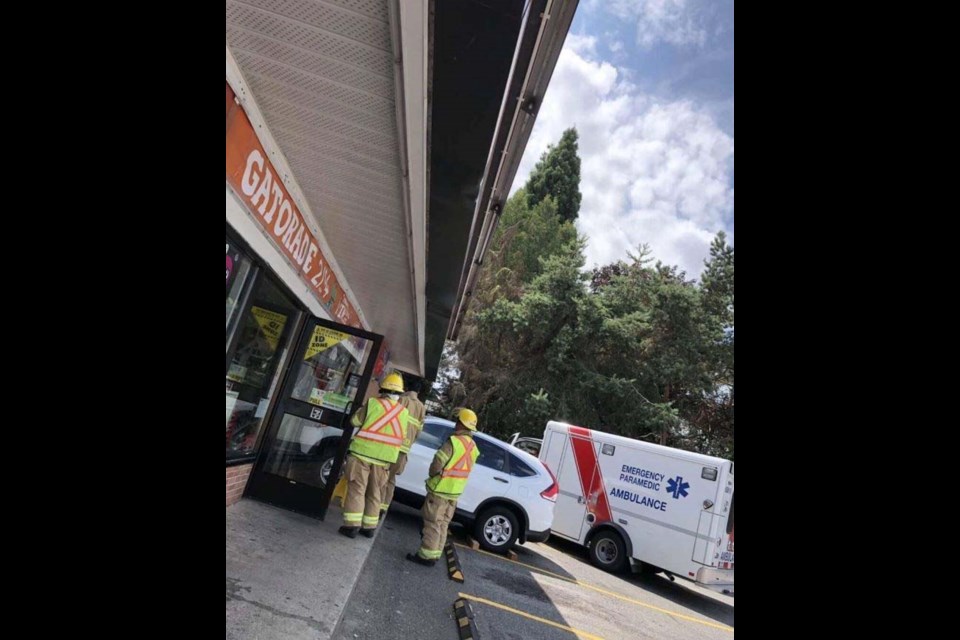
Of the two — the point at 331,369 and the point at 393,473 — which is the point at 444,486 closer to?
the point at 393,473

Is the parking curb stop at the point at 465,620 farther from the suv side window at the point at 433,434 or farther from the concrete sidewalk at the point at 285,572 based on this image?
the suv side window at the point at 433,434

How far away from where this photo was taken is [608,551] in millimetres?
11602

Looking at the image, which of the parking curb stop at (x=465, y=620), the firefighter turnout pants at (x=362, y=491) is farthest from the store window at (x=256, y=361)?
the parking curb stop at (x=465, y=620)

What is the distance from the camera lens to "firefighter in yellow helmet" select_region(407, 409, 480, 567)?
6.97 m

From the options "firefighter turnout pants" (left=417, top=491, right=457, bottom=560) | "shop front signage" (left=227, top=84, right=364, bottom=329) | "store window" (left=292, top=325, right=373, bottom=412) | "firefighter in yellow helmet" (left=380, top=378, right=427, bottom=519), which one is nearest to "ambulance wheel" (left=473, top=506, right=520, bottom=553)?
"firefighter in yellow helmet" (left=380, top=378, right=427, bottom=519)

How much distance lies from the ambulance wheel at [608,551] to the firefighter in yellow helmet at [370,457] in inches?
242

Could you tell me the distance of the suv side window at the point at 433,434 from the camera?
33.6ft

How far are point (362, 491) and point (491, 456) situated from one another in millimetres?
3471

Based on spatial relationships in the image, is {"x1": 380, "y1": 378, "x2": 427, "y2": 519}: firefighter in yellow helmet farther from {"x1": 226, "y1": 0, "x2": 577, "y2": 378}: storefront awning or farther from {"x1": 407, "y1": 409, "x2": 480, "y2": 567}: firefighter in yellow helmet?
{"x1": 226, "y1": 0, "x2": 577, "y2": 378}: storefront awning
